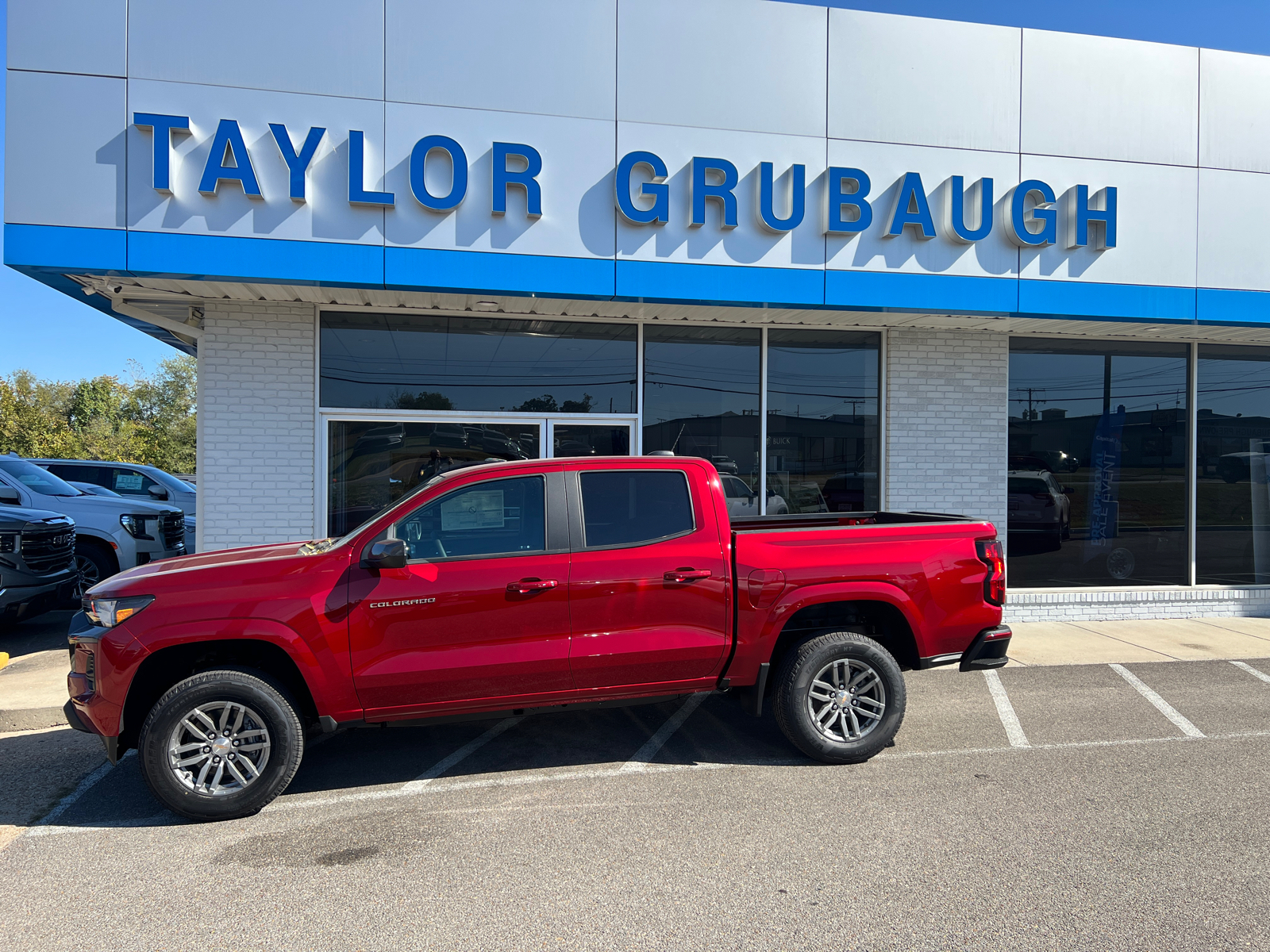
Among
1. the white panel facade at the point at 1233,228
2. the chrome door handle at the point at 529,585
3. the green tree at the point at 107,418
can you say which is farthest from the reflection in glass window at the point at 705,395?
the green tree at the point at 107,418

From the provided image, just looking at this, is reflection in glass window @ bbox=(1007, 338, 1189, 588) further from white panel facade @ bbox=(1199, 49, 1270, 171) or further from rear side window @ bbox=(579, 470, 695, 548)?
rear side window @ bbox=(579, 470, 695, 548)

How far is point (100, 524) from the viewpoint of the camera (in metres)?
11.0

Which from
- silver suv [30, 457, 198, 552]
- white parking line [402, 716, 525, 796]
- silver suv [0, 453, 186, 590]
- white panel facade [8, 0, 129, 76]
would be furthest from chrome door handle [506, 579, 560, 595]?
silver suv [30, 457, 198, 552]

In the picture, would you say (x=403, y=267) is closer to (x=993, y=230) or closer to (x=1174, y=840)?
(x=993, y=230)

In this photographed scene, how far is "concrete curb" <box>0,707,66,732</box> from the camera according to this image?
6211 millimetres

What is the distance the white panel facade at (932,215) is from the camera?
884cm

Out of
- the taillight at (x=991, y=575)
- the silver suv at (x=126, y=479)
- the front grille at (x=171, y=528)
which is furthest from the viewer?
the silver suv at (x=126, y=479)

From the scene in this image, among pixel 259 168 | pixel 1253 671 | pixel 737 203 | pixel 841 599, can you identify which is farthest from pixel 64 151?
pixel 1253 671

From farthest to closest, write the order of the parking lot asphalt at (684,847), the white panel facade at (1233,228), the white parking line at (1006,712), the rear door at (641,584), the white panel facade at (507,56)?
the white panel facade at (1233,228)
the white panel facade at (507,56)
the white parking line at (1006,712)
the rear door at (641,584)
the parking lot asphalt at (684,847)

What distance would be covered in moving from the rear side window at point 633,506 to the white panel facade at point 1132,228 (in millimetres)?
5871

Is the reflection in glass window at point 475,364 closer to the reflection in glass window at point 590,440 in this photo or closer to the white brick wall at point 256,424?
the reflection in glass window at point 590,440

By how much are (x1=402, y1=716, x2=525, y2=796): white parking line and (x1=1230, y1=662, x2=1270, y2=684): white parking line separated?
6641 millimetres

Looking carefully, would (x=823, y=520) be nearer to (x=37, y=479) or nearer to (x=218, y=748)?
(x=218, y=748)

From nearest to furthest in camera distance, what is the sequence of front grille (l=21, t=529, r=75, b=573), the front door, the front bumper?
1. the front door
2. the front bumper
3. front grille (l=21, t=529, r=75, b=573)
